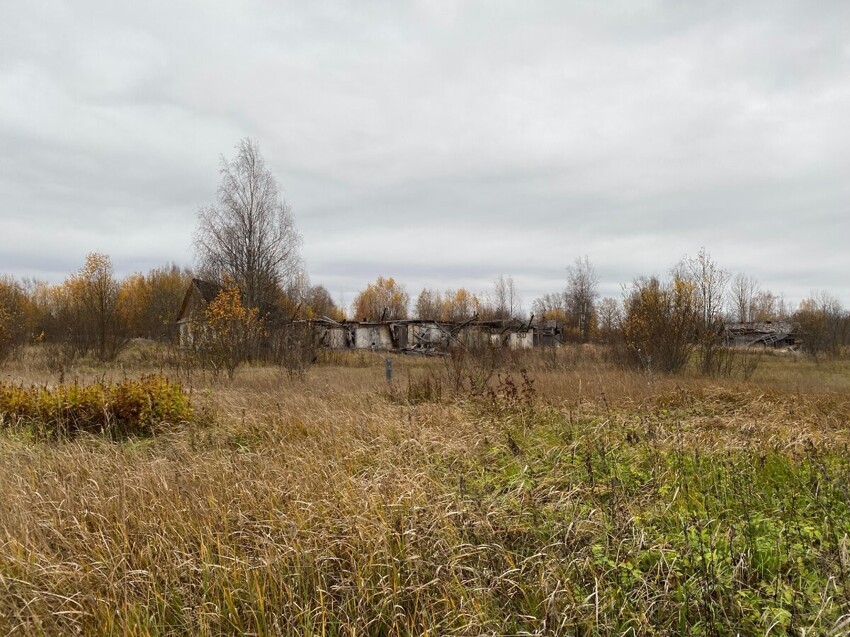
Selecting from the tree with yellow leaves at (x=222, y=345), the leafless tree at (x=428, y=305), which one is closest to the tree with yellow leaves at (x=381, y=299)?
the leafless tree at (x=428, y=305)

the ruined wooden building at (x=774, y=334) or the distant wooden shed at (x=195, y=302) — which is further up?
the distant wooden shed at (x=195, y=302)

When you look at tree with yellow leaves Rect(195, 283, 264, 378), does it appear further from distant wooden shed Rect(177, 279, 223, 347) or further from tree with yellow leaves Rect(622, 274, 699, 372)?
tree with yellow leaves Rect(622, 274, 699, 372)

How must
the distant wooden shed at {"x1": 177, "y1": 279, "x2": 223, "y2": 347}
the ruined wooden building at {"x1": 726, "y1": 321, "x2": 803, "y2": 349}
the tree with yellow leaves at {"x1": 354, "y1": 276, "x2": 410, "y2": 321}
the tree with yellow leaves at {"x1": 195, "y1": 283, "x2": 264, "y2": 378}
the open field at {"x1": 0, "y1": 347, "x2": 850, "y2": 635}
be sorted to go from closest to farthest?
the open field at {"x1": 0, "y1": 347, "x2": 850, "y2": 635}
the tree with yellow leaves at {"x1": 195, "y1": 283, "x2": 264, "y2": 378}
the distant wooden shed at {"x1": 177, "y1": 279, "x2": 223, "y2": 347}
the ruined wooden building at {"x1": 726, "y1": 321, "x2": 803, "y2": 349}
the tree with yellow leaves at {"x1": 354, "y1": 276, "x2": 410, "y2": 321}

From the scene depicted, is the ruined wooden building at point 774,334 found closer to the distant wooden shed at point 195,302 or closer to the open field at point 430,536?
the distant wooden shed at point 195,302

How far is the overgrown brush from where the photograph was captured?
6.14m

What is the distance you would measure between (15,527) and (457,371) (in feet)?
21.2

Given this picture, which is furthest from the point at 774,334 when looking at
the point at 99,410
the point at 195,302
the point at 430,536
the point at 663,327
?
the point at 99,410

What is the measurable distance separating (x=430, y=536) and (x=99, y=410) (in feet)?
17.9

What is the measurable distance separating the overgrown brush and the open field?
901 millimetres

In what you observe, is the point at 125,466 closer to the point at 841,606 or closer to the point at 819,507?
the point at 841,606

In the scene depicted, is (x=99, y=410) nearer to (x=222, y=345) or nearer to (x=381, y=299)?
(x=222, y=345)

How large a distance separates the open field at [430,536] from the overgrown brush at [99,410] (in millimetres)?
901

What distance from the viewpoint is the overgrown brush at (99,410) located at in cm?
614

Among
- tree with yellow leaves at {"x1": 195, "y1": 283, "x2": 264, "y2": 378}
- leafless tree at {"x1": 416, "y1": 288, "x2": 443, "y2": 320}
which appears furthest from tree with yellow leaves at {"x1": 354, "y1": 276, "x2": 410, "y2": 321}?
tree with yellow leaves at {"x1": 195, "y1": 283, "x2": 264, "y2": 378}
